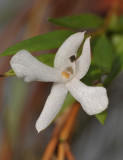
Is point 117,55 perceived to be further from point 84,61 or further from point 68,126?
point 84,61

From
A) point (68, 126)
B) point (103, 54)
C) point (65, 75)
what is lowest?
point (68, 126)

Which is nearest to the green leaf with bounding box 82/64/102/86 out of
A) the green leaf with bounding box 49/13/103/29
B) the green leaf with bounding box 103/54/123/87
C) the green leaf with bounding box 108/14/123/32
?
the green leaf with bounding box 103/54/123/87

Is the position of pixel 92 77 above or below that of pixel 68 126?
above

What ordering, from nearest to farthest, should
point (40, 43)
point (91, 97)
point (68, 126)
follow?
point (91, 97), point (40, 43), point (68, 126)

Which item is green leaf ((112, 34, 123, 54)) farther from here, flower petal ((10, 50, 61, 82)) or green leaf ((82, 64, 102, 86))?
flower petal ((10, 50, 61, 82))

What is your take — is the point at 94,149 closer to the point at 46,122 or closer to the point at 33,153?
the point at 33,153

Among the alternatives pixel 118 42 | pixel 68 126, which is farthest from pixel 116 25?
pixel 68 126

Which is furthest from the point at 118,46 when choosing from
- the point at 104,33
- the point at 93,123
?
the point at 93,123
